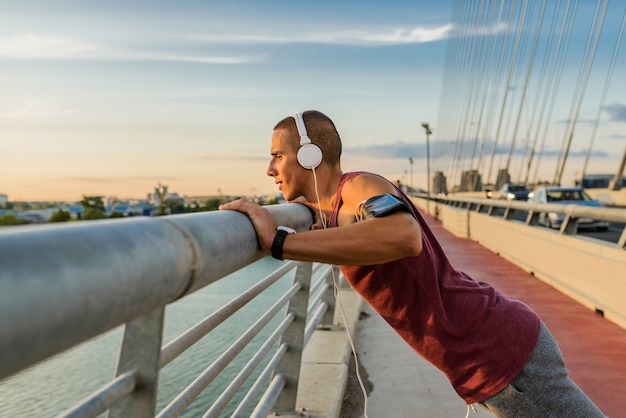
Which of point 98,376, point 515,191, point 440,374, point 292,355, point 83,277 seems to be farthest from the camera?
point 515,191

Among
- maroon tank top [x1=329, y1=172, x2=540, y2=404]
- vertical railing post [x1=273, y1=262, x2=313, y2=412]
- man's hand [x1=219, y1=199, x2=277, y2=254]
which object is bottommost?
vertical railing post [x1=273, y1=262, x2=313, y2=412]

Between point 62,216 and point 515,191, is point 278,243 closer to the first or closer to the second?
point 515,191

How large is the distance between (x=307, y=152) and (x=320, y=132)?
124 millimetres

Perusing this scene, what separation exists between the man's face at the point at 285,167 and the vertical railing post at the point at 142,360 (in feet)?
2.71

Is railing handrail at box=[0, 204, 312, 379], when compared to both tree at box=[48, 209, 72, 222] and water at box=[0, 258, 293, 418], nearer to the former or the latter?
water at box=[0, 258, 293, 418]

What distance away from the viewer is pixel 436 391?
15.0 ft

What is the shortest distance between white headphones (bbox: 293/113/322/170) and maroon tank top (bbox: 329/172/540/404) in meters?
0.13

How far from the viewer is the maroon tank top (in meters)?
2.11

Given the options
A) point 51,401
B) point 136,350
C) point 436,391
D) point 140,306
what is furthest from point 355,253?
point 51,401

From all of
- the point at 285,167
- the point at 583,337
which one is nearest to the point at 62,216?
the point at 583,337

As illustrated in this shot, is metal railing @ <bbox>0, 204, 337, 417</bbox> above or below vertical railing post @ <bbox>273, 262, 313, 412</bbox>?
above

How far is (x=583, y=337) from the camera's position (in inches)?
252

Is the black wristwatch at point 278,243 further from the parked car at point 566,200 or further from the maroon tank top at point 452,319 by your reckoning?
the parked car at point 566,200

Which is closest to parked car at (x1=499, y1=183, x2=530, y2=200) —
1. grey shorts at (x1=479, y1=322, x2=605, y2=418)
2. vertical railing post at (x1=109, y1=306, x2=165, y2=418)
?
grey shorts at (x1=479, y1=322, x2=605, y2=418)
